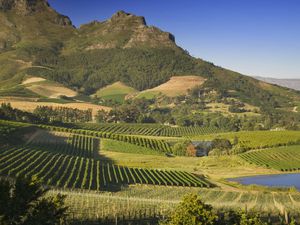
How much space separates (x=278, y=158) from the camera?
13350cm

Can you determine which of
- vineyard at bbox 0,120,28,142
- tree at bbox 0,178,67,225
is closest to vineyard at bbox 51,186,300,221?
tree at bbox 0,178,67,225

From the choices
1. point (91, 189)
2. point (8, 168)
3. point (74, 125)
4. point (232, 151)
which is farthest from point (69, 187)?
point (74, 125)

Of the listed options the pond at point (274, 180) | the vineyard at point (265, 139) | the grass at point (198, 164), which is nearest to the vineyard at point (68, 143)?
the grass at point (198, 164)

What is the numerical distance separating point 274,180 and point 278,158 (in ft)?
86.8

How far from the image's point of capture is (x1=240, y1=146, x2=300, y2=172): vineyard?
407ft

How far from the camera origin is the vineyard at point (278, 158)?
407 feet

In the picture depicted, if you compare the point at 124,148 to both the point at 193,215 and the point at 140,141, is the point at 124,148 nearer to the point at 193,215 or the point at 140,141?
the point at 140,141

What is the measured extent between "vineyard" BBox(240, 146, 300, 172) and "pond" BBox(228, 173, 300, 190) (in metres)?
7.64

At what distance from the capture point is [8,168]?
8394 cm

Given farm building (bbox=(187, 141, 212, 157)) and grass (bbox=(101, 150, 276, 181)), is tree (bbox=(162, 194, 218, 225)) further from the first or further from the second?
farm building (bbox=(187, 141, 212, 157))

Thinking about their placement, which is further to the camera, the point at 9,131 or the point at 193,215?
the point at 9,131

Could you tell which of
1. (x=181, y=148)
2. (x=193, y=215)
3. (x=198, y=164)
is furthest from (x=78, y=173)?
(x=181, y=148)

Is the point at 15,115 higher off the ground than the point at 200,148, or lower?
higher

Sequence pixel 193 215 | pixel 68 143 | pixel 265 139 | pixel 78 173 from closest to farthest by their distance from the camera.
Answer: pixel 193 215, pixel 78 173, pixel 68 143, pixel 265 139
